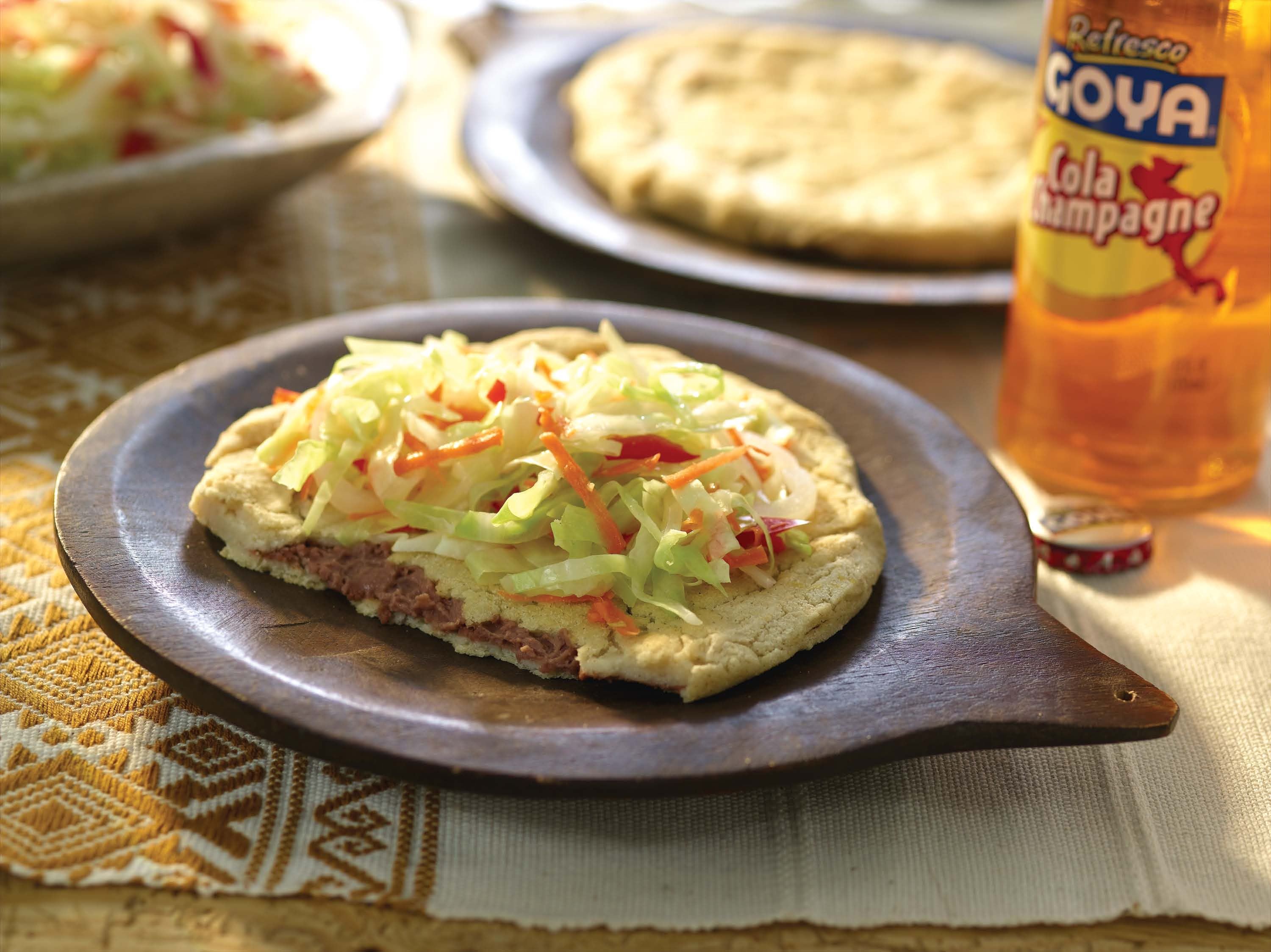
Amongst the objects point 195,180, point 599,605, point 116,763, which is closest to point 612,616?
point 599,605

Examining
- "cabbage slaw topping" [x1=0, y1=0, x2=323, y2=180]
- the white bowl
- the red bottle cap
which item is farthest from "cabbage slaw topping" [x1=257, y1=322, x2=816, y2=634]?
"cabbage slaw topping" [x1=0, y1=0, x2=323, y2=180]

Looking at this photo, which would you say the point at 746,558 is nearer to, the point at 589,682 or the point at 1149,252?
the point at 589,682

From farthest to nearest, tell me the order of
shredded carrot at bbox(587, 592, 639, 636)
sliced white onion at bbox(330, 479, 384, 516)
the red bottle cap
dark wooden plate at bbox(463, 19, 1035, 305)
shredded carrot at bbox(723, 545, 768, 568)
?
dark wooden plate at bbox(463, 19, 1035, 305) < the red bottle cap < sliced white onion at bbox(330, 479, 384, 516) < shredded carrot at bbox(723, 545, 768, 568) < shredded carrot at bbox(587, 592, 639, 636)

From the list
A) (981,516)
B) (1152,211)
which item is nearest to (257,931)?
(981,516)

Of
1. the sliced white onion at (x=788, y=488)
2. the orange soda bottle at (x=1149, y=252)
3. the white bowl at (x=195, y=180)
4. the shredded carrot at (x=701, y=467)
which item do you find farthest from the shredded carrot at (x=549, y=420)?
the white bowl at (x=195, y=180)

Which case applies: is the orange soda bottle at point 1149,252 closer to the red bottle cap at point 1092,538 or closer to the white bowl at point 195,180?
the red bottle cap at point 1092,538

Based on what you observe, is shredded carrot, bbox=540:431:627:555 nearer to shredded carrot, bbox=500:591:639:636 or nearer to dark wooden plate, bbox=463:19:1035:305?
shredded carrot, bbox=500:591:639:636
